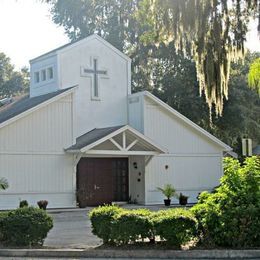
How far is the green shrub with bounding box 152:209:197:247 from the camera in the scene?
455 inches

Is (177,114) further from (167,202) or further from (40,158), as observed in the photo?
(40,158)

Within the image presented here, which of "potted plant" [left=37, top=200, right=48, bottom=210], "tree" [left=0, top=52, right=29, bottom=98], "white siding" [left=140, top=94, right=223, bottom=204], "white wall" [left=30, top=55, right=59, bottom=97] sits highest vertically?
"tree" [left=0, top=52, right=29, bottom=98]

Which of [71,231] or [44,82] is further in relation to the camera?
[44,82]

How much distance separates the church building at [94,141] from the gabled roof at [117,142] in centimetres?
5

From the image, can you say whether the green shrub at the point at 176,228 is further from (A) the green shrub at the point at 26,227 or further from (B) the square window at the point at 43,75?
(B) the square window at the point at 43,75

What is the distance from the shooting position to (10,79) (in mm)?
71438

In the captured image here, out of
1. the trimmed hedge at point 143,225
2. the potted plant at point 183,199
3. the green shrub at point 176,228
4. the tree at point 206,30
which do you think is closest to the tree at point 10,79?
the potted plant at point 183,199

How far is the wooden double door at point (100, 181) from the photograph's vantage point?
1078 inches

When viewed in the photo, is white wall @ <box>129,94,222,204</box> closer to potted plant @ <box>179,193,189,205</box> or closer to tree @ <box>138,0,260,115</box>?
potted plant @ <box>179,193,189,205</box>

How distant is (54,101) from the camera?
26.2 metres

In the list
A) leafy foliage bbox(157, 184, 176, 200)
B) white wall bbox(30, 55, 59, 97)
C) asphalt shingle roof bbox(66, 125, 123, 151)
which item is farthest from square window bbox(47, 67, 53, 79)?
leafy foliage bbox(157, 184, 176, 200)

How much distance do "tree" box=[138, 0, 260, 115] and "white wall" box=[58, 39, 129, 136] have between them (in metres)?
12.2

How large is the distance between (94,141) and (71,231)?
8454 mm

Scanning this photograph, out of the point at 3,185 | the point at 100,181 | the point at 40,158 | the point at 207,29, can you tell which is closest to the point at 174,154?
the point at 100,181
